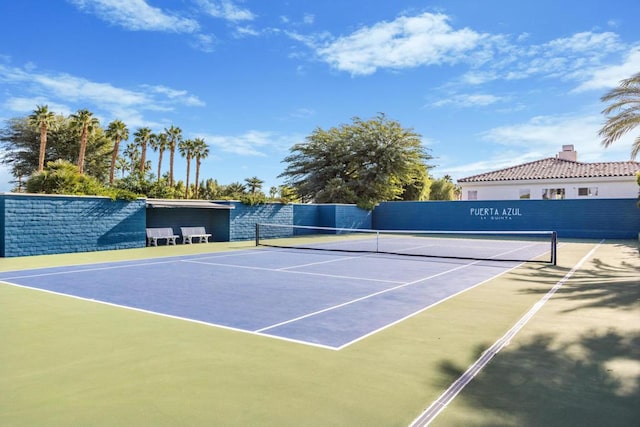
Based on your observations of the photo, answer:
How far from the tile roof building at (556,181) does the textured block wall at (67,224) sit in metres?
28.4

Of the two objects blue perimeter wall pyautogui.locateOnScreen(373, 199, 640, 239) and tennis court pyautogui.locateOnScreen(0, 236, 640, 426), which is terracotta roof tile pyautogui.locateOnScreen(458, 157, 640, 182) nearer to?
blue perimeter wall pyautogui.locateOnScreen(373, 199, 640, 239)

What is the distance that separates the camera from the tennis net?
17.0 m

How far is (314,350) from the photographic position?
5.25 m

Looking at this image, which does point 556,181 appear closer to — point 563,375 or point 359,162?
point 359,162

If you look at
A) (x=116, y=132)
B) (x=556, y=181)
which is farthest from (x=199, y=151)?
(x=556, y=181)

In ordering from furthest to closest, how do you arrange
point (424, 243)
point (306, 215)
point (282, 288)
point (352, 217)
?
point (352, 217), point (306, 215), point (424, 243), point (282, 288)

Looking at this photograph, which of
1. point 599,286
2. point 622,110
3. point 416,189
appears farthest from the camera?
point 416,189

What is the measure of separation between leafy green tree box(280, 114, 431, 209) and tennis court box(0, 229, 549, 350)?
20822 mm

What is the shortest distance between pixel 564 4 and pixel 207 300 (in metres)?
14.7

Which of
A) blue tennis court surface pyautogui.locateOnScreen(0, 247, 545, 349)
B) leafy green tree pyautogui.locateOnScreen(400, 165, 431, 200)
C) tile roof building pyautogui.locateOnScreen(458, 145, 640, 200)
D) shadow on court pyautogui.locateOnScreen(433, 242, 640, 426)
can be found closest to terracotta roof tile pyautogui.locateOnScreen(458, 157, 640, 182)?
tile roof building pyautogui.locateOnScreen(458, 145, 640, 200)

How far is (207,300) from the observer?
26.8ft

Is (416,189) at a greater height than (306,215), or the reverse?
(416,189)

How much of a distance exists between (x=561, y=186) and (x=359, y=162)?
15763 mm

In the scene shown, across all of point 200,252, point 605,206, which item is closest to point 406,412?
point 200,252
